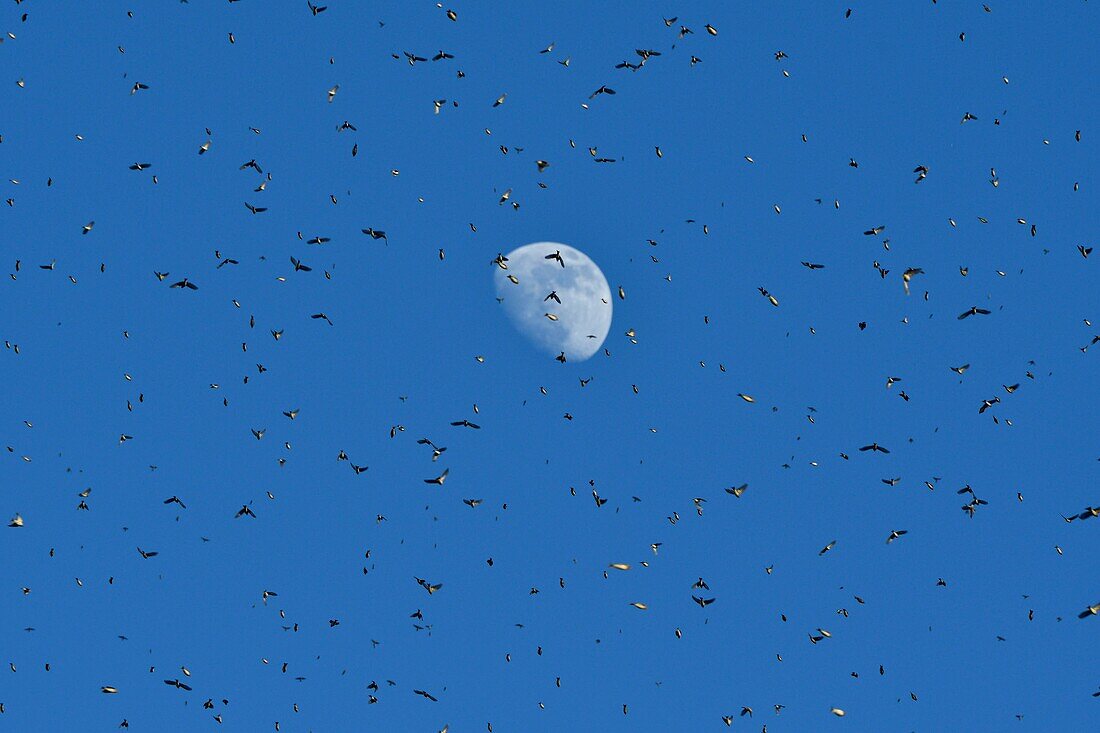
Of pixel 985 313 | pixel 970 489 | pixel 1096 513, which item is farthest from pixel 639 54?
pixel 1096 513

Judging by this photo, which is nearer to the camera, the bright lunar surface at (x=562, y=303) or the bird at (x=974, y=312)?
the bird at (x=974, y=312)

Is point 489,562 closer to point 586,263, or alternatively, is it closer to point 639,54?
point 639,54

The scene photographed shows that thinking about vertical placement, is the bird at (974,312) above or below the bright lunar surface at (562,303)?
above

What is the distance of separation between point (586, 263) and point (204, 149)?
126 feet

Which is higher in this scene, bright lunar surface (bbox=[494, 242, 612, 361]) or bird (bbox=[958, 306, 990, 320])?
bird (bbox=[958, 306, 990, 320])

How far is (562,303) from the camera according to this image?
8388 cm

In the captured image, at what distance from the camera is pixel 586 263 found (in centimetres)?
8612

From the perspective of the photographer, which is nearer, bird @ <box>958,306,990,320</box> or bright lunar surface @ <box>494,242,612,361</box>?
bird @ <box>958,306,990,320</box>

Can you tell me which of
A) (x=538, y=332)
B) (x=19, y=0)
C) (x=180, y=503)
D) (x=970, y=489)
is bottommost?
(x=538, y=332)

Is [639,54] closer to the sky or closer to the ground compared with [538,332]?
closer to the sky

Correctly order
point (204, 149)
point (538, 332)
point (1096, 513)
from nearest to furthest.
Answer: point (1096, 513) → point (204, 149) → point (538, 332)

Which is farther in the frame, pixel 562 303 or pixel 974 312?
pixel 562 303

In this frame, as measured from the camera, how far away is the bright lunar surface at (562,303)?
83.9 metres

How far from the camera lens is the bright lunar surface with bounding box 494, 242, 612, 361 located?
8394cm
